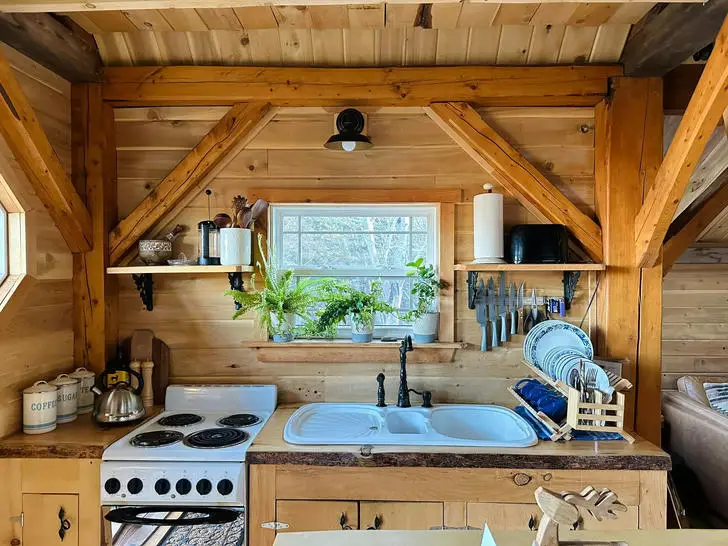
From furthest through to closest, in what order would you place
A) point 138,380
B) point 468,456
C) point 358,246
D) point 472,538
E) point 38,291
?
point 358,246 → point 138,380 → point 38,291 → point 468,456 → point 472,538

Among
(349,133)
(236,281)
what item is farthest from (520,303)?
(236,281)

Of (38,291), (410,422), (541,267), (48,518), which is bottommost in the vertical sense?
(48,518)

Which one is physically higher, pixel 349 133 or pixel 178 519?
pixel 349 133

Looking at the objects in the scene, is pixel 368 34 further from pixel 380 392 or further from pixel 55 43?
pixel 380 392

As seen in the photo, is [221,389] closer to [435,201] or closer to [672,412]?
[435,201]

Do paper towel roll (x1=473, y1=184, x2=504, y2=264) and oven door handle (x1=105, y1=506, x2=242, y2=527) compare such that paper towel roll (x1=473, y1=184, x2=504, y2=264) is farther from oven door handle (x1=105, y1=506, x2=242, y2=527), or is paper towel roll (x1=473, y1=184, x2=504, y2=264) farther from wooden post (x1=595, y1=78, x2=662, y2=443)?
oven door handle (x1=105, y1=506, x2=242, y2=527)

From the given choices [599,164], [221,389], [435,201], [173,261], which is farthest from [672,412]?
[173,261]

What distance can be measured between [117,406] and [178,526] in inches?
23.1

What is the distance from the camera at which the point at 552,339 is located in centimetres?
223

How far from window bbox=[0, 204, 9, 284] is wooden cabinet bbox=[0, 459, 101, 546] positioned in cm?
71

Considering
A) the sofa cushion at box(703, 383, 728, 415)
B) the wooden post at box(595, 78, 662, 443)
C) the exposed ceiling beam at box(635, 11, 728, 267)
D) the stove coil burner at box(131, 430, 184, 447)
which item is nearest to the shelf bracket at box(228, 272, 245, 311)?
the stove coil burner at box(131, 430, 184, 447)

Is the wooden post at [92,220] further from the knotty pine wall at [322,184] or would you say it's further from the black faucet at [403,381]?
the black faucet at [403,381]

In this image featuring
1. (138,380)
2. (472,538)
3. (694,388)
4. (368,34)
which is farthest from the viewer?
(694,388)

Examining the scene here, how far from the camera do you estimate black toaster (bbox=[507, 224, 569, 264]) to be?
216 cm
